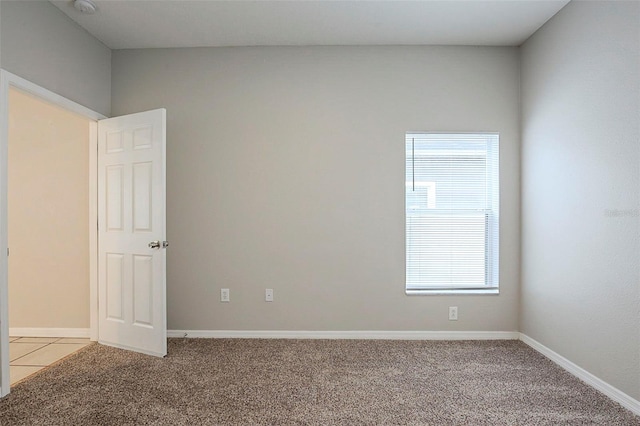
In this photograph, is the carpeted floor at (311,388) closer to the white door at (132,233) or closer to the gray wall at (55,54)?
the white door at (132,233)

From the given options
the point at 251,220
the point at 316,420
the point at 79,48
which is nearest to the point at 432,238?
the point at 251,220

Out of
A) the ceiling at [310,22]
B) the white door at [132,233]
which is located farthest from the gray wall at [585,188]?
the white door at [132,233]

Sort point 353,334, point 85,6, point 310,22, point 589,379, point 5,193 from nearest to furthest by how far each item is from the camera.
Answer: point 5,193
point 589,379
point 85,6
point 310,22
point 353,334

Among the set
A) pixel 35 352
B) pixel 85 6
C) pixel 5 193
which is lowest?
pixel 35 352

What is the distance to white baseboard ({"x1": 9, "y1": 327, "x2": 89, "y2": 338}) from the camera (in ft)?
11.7

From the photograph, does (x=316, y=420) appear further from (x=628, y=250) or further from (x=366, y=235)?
(x=628, y=250)

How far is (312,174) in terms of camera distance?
346 centimetres

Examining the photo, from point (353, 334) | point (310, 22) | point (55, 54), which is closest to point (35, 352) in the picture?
point (55, 54)

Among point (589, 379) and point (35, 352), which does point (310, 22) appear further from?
point (35, 352)

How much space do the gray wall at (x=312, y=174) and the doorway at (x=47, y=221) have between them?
91 cm

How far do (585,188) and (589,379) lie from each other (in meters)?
1.34

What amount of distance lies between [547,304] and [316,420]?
85.8 inches

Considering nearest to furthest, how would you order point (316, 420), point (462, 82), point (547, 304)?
point (316, 420) < point (547, 304) < point (462, 82)

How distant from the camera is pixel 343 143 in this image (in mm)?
3451
